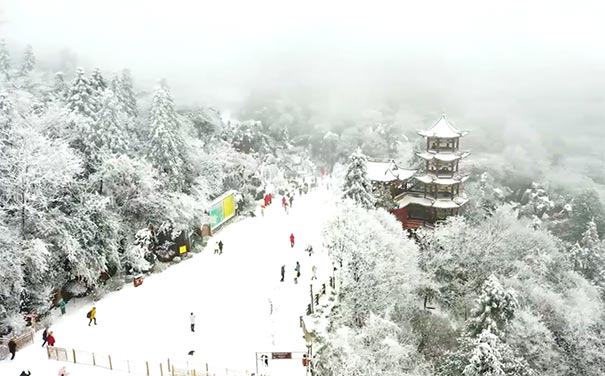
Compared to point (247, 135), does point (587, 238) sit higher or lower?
lower

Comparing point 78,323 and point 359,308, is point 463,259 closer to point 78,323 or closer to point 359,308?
point 359,308

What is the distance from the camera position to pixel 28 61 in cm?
6838

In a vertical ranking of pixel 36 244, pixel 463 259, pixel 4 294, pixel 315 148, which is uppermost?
pixel 36 244

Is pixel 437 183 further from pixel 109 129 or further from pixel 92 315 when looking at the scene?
pixel 92 315

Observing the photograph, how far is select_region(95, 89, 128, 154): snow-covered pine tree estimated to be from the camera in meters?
33.4

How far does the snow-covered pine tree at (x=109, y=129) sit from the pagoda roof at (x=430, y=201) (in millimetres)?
23990

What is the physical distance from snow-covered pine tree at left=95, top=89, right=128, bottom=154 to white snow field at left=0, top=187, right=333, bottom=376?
856 centimetres

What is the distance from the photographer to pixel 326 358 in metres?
23.9

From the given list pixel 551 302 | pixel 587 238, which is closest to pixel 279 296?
pixel 551 302

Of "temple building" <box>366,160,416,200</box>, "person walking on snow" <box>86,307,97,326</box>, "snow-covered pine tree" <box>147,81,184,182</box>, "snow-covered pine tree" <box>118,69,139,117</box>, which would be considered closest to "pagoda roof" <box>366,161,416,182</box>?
"temple building" <box>366,160,416,200</box>

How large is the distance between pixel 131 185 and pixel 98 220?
3964mm

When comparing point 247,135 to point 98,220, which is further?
point 247,135

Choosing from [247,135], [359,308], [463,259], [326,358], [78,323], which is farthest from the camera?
[247,135]

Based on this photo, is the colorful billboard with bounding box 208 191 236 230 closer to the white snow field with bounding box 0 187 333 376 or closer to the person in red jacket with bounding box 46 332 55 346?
the white snow field with bounding box 0 187 333 376
